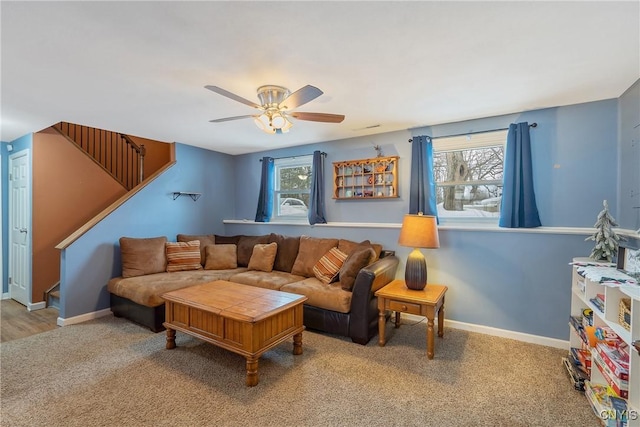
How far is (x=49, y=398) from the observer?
6.77ft

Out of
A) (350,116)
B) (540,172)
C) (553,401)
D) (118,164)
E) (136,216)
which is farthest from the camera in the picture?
(118,164)

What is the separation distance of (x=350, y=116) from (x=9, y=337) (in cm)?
419

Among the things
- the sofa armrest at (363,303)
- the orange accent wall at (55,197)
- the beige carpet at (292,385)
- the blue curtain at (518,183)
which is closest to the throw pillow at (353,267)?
the sofa armrest at (363,303)

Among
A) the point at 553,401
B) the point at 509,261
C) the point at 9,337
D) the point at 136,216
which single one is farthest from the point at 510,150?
the point at 9,337

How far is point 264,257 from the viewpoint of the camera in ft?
13.5

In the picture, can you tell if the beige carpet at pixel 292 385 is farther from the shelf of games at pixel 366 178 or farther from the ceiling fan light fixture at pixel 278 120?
the ceiling fan light fixture at pixel 278 120

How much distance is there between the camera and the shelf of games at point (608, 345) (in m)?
1.62

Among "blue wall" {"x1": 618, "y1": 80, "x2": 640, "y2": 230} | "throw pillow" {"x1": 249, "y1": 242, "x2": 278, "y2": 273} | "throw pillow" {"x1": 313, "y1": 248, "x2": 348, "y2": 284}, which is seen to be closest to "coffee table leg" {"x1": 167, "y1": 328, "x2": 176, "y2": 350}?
"throw pillow" {"x1": 249, "y1": 242, "x2": 278, "y2": 273}

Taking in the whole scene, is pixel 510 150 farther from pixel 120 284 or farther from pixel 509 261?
pixel 120 284

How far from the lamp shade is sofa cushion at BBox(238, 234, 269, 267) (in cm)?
219

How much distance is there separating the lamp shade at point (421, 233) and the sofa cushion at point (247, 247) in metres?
2.19

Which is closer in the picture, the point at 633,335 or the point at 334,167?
the point at 633,335

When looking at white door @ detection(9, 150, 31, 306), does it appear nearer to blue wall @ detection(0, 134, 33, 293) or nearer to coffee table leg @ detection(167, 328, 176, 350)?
blue wall @ detection(0, 134, 33, 293)

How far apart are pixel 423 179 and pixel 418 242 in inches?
34.9
